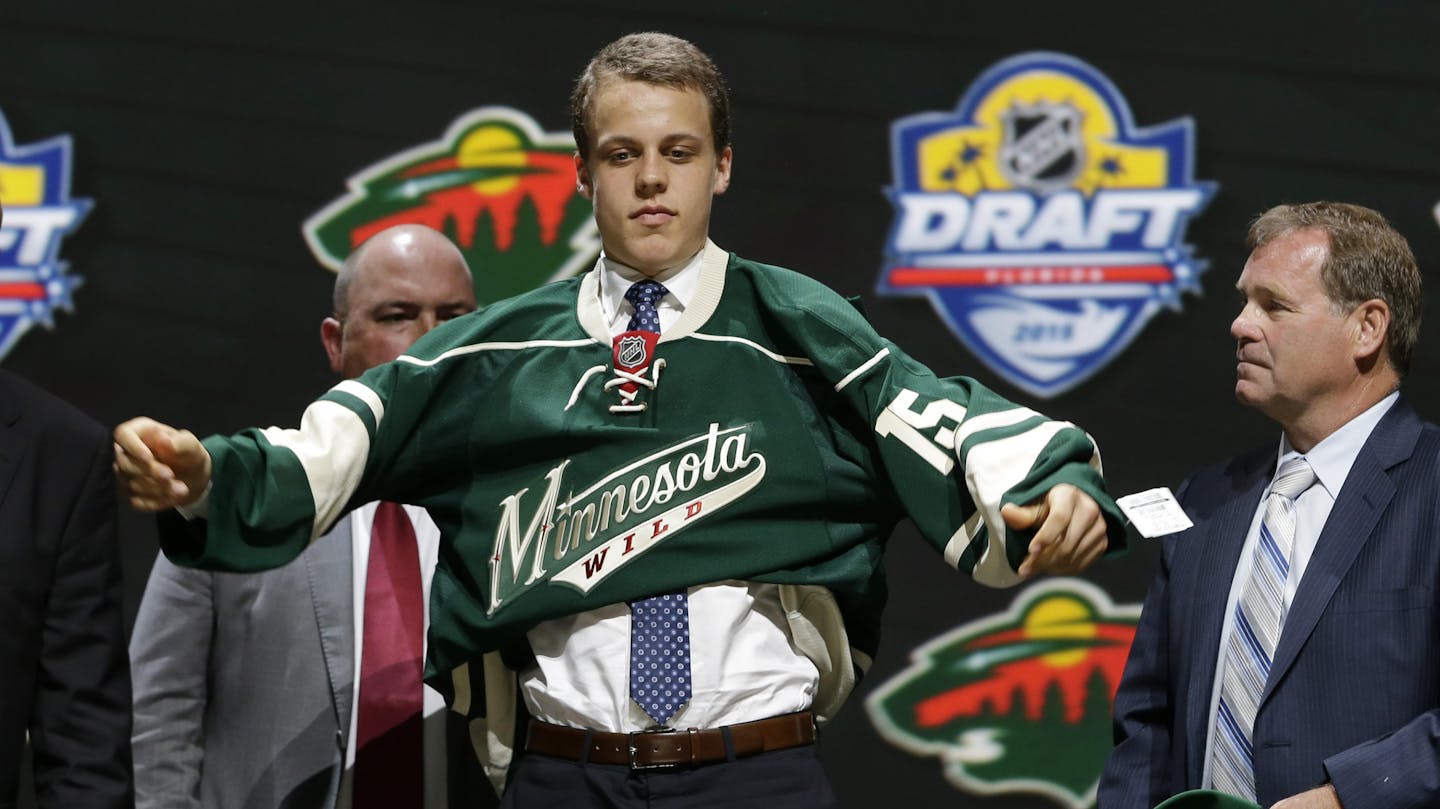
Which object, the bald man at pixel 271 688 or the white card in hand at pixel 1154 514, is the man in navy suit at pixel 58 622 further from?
the white card in hand at pixel 1154 514

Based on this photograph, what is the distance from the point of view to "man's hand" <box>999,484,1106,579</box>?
5.57 feet

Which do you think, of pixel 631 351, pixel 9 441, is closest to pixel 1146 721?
pixel 631 351

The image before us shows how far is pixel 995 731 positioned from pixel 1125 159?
1.09 metres

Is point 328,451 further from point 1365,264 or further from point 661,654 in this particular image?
point 1365,264

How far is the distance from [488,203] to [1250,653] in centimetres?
168

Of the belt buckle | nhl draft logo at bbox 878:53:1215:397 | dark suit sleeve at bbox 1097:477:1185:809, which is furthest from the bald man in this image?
nhl draft logo at bbox 878:53:1215:397

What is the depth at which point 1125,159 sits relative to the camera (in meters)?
3.25

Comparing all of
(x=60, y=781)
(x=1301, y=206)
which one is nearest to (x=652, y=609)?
(x=60, y=781)

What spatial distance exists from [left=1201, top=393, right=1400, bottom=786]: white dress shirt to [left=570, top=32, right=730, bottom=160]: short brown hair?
915 mm

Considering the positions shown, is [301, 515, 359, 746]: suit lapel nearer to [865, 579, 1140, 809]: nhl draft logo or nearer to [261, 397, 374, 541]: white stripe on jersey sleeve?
[261, 397, 374, 541]: white stripe on jersey sleeve

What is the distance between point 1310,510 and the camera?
233 centimetres

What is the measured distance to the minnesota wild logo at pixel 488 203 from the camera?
130 inches

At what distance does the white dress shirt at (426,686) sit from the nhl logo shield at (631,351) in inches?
23.1

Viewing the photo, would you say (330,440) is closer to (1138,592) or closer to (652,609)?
(652,609)
